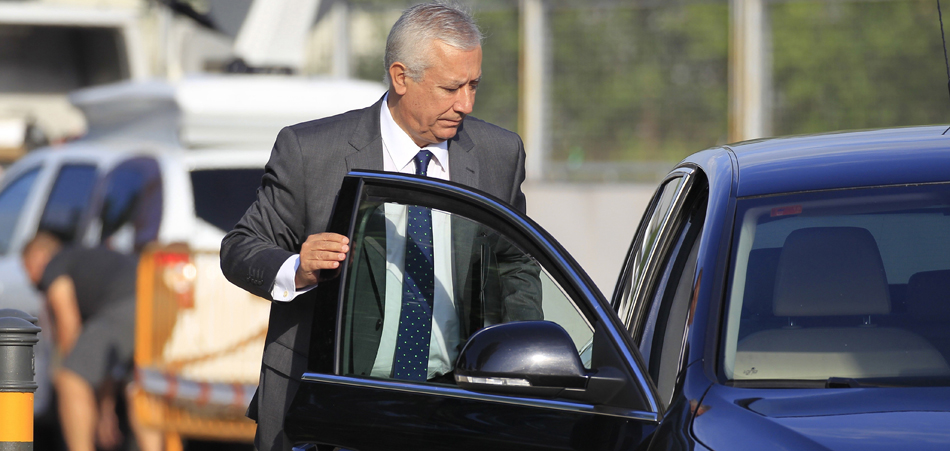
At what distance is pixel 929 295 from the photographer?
8.81 feet

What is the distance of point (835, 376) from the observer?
8.20 feet

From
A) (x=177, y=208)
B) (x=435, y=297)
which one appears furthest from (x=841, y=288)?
(x=177, y=208)

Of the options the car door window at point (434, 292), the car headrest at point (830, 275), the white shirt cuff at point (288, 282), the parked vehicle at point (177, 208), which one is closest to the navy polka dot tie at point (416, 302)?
the car door window at point (434, 292)

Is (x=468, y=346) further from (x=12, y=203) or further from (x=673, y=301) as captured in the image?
(x=12, y=203)

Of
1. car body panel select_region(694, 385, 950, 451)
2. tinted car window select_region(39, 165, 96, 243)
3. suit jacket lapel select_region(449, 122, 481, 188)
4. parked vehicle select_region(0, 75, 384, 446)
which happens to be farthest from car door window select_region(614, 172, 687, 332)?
tinted car window select_region(39, 165, 96, 243)

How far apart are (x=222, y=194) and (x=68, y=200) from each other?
4.13 ft

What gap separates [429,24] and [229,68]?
22.2ft

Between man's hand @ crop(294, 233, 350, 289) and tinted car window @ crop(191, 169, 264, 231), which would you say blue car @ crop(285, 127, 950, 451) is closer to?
man's hand @ crop(294, 233, 350, 289)

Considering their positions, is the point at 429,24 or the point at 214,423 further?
the point at 214,423

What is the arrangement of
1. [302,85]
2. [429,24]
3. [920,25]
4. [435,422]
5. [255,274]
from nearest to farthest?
[435,422], [255,274], [429,24], [302,85], [920,25]

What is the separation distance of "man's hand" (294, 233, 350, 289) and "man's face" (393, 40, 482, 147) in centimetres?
62

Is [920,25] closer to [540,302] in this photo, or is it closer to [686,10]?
[686,10]

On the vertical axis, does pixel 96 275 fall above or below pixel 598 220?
below

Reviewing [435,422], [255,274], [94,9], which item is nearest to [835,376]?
[435,422]
